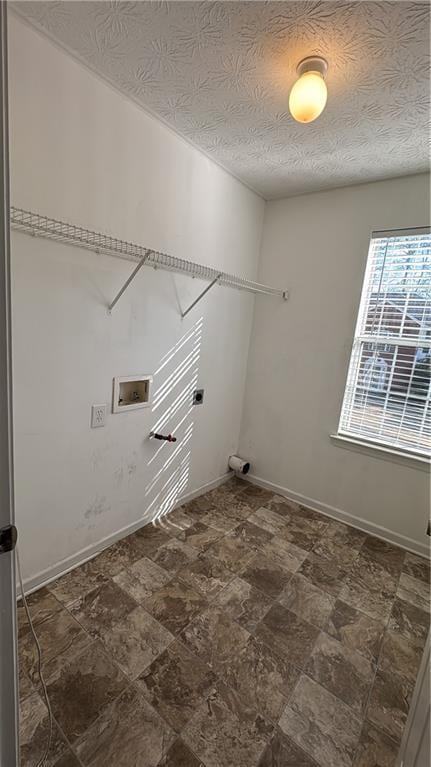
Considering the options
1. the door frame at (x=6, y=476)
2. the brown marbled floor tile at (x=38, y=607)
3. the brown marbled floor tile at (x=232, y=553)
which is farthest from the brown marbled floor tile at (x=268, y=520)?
the door frame at (x=6, y=476)

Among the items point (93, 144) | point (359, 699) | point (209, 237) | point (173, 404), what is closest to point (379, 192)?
point (209, 237)

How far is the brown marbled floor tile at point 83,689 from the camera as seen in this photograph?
3.70ft

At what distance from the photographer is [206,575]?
1861mm

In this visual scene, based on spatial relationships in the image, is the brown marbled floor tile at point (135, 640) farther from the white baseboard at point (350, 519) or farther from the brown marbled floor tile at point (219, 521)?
the white baseboard at point (350, 519)

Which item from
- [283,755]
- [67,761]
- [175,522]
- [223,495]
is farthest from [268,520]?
[67,761]

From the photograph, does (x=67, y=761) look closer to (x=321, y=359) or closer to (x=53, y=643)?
(x=53, y=643)

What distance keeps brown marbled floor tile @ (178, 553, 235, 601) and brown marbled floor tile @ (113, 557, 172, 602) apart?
12cm

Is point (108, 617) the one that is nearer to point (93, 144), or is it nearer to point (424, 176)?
point (93, 144)

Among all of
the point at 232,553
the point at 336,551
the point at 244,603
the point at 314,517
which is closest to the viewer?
the point at 244,603

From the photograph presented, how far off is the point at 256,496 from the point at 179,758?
1.86 metres

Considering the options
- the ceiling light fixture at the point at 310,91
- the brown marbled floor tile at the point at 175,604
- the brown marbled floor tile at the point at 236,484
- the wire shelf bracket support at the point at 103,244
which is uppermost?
the ceiling light fixture at the point at 310,91

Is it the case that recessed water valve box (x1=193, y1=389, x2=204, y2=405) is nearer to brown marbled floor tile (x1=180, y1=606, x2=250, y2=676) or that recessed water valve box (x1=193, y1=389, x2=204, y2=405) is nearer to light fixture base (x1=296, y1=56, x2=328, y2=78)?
brown marbled floor tile (x1=180, y1=606, x2=250, y2=676)

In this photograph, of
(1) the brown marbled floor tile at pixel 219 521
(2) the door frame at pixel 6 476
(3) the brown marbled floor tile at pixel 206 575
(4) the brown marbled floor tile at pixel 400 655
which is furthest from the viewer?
(1) the brown marbled floor tile at pixel 219 521

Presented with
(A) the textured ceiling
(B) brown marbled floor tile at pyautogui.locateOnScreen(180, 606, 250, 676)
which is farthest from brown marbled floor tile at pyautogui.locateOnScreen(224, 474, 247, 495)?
(A) the textured ceiling
